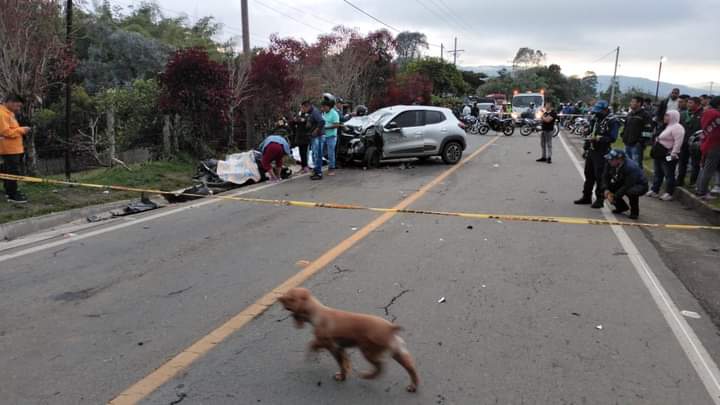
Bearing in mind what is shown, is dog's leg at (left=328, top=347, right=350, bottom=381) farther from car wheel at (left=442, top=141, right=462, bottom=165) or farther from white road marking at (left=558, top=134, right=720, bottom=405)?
car wheel at (left=442, top=141, right=462, bottom=165)

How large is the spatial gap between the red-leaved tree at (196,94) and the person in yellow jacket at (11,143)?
4.32 meters

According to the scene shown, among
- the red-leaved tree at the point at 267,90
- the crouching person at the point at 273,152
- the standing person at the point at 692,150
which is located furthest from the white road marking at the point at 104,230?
the standing person at the point at 692,150

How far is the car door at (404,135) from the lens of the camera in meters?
13.7

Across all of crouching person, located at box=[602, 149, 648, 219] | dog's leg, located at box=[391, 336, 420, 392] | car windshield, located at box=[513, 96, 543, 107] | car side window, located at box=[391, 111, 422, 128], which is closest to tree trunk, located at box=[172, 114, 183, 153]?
car side window, located at box=[391, 111, 422, 128]

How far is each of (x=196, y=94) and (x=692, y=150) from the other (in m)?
10.5

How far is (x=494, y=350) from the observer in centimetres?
384

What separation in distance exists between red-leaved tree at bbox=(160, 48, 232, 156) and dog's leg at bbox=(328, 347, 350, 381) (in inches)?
409

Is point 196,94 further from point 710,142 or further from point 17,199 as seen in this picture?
point 710,142

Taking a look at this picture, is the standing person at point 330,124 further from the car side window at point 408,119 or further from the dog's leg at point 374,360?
the dog's leg at point 374,360

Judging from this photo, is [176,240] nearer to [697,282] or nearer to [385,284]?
[385,284]

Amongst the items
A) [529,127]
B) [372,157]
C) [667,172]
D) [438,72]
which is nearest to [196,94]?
[372,157]

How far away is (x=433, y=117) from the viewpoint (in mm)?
14594

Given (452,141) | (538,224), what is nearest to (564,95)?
(452,141)

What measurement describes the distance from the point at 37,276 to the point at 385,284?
3.44 m
